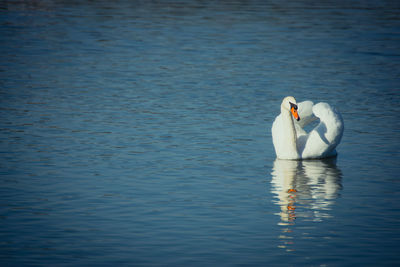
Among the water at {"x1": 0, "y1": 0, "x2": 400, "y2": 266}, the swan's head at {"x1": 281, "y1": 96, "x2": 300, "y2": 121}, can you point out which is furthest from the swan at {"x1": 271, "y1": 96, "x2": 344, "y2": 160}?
the water at {"x1": 0, "y1": 0, "x2": 400, "y2": 266}

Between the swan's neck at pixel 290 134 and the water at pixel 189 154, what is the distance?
0.32 metres

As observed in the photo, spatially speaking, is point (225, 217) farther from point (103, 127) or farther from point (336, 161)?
point (103, 127)

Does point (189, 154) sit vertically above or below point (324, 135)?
below

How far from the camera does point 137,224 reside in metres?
12.9

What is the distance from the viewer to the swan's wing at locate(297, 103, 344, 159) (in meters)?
17.3

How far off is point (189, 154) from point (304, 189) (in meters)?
3.53

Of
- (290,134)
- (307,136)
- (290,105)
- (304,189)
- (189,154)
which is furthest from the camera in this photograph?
(307,136)

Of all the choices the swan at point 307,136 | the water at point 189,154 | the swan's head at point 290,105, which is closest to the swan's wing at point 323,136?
the swan at point 307,136

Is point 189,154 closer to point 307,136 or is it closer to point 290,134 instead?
point 290,134

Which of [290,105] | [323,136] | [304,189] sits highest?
[290,105]

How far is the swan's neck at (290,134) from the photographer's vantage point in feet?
56.7

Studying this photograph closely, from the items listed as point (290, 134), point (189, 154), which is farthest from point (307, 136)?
point (189, 154)

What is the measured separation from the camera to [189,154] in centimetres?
1770

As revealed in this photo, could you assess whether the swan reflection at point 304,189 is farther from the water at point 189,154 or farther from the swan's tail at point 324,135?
the swan's tail at point 324,135
